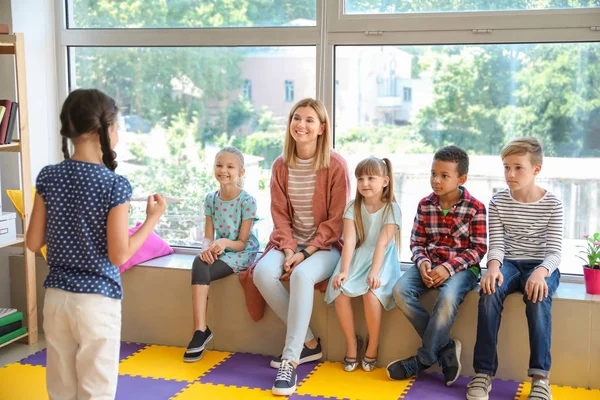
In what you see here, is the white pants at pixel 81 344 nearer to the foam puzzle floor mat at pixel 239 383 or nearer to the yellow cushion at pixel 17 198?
the foam puzzle floor mat at pixel 239 383

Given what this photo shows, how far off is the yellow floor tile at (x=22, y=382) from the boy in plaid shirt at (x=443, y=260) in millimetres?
1352

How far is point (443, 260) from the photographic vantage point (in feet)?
9.62

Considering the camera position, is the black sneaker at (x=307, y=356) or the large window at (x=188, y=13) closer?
the black sneaker at (x=307, y=356)

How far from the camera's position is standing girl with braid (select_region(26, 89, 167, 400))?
2002 millimetres

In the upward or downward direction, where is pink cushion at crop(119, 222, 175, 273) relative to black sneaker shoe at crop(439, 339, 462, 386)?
upward

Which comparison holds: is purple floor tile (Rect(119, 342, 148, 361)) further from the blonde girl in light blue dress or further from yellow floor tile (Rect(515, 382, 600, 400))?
yellow floor tile (Rect(515, 382, 600, 400))

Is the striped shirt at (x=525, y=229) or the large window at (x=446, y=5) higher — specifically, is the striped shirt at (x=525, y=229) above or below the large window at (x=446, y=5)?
below

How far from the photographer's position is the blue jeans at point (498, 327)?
8.64 feet

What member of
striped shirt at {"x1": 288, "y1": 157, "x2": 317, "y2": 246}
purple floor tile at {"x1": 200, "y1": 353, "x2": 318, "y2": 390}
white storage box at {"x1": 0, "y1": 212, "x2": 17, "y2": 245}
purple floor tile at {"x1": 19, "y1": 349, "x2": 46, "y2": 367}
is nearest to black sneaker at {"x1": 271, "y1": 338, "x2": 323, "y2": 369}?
purple floor tile at {"x1": 200, "y1": 353, "x2": 318, "y2": 390}

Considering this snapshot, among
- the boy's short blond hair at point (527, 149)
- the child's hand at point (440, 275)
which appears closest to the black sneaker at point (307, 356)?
the child's hand at point (440, 275)

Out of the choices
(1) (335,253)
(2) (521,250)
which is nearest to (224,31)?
(1) (335,253)

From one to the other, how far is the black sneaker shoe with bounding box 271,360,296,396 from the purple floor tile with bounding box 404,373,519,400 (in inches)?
16.7

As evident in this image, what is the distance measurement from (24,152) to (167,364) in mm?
1145

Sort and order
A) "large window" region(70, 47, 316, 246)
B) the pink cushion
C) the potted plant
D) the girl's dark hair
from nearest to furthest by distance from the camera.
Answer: the girl's dark hair
the potted plant
the pink cushion
"large window" region(70, 47, 316, 246)
